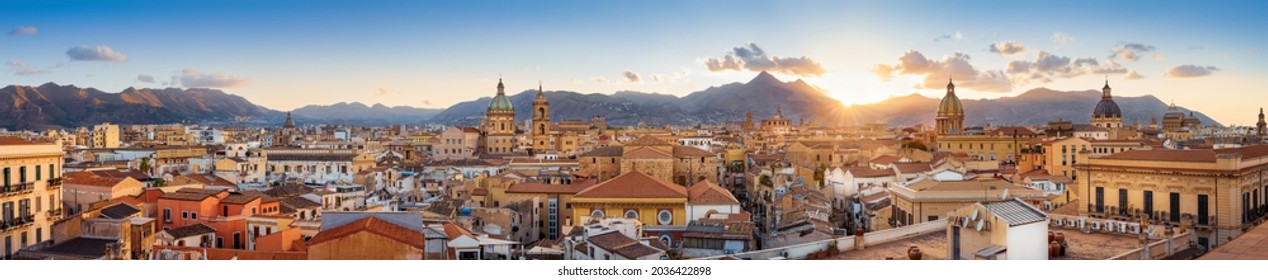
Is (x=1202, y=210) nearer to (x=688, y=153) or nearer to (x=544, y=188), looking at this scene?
(x=544, y=188)

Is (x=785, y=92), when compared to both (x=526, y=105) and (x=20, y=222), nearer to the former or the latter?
(x=20, y=222)

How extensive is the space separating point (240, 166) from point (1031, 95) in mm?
25534

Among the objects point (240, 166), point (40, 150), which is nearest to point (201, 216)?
point (40, 150)

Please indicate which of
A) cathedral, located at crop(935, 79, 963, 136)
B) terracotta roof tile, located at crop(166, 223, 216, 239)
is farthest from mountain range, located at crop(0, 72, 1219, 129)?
cathedral, located at crop(935, 79, 963, 136)

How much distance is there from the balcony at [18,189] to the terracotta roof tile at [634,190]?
7895 millimetres

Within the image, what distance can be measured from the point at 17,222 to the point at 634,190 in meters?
8.62

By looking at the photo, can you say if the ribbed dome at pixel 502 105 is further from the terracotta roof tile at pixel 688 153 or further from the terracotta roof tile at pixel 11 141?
the terracotta roof tile at pixel 11 141

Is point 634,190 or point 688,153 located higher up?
point 688,153

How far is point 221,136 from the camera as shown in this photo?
1812 inches

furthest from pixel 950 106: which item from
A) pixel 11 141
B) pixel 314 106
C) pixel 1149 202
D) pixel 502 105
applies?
pixel 11 141

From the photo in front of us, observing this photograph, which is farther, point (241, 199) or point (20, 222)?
point (241, 199)

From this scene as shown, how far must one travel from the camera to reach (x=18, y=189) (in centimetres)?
1002

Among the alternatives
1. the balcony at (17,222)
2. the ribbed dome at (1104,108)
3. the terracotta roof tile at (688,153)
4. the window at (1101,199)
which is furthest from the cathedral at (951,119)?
the balcony at (17,222)

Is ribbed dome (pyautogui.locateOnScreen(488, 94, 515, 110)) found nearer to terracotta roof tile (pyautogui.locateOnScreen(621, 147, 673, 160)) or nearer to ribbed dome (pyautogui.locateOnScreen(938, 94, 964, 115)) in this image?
ribbed dome (pyautogui.locateOnScreen(938, 94, 964, 115))
